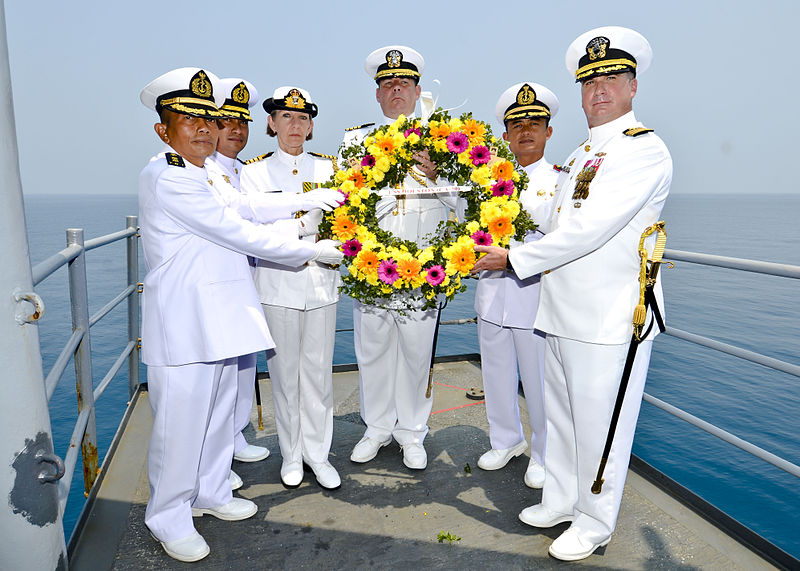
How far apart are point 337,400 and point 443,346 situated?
3764 centimetres

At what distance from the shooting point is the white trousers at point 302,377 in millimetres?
3494

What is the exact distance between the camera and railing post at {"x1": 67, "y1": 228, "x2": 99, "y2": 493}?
10.5 feet

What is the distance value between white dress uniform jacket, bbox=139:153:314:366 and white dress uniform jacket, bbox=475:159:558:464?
169 centimetres

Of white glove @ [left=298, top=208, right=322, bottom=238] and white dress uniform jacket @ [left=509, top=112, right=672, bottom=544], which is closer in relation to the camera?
white dress uniform jacket @ [left=509, top=112, right=672, bottom=544]

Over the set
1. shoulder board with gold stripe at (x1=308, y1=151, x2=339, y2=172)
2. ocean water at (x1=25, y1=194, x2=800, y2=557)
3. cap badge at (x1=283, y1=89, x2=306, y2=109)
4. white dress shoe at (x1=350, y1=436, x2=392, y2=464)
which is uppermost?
cap badge at (x1=283, y1=89, x2=306, y2=109)

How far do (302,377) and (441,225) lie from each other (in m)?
1.41

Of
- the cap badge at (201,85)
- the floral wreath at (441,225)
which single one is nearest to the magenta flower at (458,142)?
the floral wreath at (441,225)

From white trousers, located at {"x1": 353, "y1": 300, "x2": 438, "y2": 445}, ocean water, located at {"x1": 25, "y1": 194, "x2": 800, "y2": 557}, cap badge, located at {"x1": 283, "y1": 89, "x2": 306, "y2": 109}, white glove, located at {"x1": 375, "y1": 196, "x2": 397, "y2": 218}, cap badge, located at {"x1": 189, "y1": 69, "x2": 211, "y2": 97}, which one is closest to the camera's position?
cap badge, located at {"x1": 189, "y1": 69, "x2": 211, "y2": 97}

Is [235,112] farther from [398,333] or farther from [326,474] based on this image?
[326,474]

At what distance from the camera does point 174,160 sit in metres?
2.62

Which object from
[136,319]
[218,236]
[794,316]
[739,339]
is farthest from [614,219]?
[794,316]

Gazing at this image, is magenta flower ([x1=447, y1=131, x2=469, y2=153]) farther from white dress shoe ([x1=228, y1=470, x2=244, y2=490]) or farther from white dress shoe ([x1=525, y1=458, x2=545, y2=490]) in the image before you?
white dress shoe ([x1=228, y1=470, x2=244, y2=490])

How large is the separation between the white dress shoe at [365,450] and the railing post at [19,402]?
2033 mm

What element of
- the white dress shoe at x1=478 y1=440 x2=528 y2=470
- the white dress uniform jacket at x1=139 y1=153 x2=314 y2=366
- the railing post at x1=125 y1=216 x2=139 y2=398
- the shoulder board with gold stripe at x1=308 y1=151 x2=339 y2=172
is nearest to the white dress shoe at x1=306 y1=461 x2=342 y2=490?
the white dress shoe at x1=478 y1=440 x2=528 y2=470
